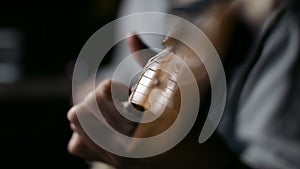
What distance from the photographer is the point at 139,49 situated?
0.37 m

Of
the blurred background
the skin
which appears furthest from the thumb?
the blurred background

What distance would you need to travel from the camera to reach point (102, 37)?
1.34 ft

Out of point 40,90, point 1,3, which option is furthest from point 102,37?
point 1,3

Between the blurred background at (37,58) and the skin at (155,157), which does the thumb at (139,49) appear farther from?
the blurred background at (37,58)

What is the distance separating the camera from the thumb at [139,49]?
0.35 m

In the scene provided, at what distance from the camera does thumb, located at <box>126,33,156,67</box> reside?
1.14 ft

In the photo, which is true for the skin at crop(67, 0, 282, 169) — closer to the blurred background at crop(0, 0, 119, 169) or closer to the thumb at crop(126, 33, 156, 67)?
the thumb at crop(126, 33, 156, 67)

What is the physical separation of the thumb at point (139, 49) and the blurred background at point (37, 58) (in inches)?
30.1

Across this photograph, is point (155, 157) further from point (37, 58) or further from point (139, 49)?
point (37, 58)

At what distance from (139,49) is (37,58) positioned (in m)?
1.06

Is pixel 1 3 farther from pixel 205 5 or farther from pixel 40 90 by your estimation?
pixel 205 5

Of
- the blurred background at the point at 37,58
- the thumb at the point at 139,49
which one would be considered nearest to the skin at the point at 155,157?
the thumb at the point at 139,49

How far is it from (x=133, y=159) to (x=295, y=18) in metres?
0.12

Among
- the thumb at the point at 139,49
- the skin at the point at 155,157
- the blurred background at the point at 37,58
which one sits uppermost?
the thumb at the point at 139,49
